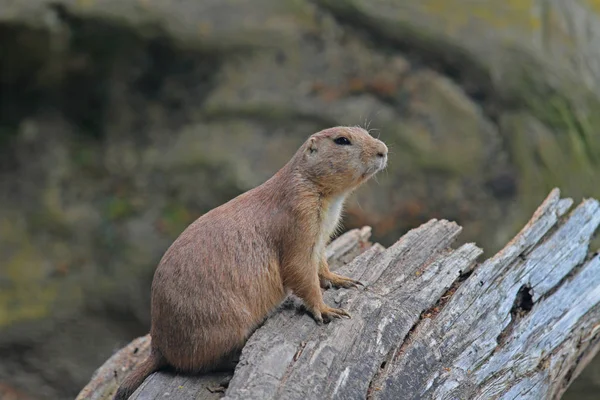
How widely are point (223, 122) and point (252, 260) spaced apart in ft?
15.8

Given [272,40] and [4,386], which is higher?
[272,40]

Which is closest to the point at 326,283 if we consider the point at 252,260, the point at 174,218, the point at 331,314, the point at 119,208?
the point at 331,314

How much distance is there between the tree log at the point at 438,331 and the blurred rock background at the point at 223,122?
290cm

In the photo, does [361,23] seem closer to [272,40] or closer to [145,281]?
[272,40]

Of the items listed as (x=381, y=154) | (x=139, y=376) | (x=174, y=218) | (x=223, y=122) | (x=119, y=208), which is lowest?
(x=119, y=208)

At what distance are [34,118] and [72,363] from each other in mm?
3175

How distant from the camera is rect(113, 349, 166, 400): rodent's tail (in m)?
4.52

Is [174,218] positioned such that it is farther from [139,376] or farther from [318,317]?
[318,317]

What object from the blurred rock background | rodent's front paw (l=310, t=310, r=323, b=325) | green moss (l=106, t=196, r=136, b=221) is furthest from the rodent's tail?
green moss (l=106, t=196, r=136, b=221)

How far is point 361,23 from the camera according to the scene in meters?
9.24

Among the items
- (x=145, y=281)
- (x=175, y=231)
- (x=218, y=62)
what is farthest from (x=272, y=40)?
(x=145, y=281)

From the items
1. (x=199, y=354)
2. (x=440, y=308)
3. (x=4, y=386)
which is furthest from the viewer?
(x=4, y=386)

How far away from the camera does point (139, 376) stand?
4555 millimetres

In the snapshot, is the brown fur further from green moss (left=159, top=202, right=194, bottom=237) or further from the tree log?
green moss (left=159, top=202, right=194, bottom=237)
